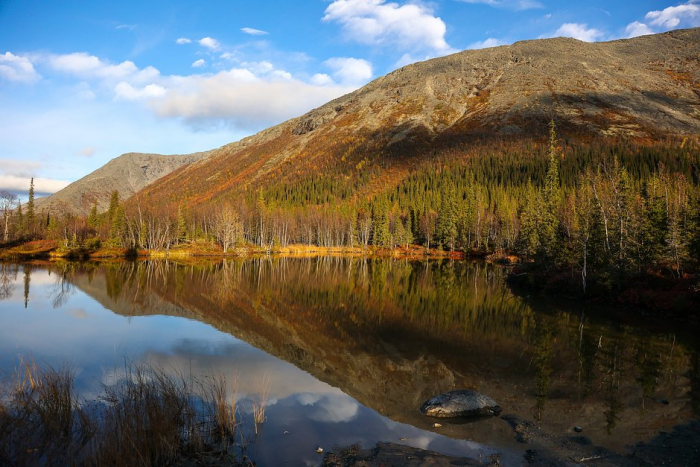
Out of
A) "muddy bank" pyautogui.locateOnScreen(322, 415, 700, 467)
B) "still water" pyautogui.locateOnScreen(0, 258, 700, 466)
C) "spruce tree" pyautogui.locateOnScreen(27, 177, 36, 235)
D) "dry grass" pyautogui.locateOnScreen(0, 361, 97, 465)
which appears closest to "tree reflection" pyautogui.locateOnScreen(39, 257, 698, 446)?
"still water" pyautogui.locateOnScreen(0, 258, 700, 466)

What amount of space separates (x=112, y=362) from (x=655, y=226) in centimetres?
4316

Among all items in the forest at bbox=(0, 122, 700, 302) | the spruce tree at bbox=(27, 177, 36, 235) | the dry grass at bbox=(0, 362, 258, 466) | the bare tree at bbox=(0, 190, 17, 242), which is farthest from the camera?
the spruce tree at bbox=(27, 177, 36, 235)

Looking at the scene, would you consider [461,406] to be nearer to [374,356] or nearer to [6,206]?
[374,356]

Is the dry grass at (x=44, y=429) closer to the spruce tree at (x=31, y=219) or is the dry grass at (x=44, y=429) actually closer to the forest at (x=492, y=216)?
the forest at (x=492, y=216)

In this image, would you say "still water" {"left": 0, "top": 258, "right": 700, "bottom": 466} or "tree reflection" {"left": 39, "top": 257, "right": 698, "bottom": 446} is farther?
"tree reflection" {"left": 39, "top": 257, "right": 698, "bottom": 446}

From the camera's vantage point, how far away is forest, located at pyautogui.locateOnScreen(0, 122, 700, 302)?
119ft

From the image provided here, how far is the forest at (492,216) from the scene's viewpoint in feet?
119

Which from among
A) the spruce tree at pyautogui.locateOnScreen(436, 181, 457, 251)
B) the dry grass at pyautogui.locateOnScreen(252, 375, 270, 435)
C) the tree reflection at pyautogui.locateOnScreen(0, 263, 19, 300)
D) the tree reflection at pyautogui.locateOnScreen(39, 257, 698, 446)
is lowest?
the tree reflection at pyautogui.locateOnScreen(39, 257, 698, 446)

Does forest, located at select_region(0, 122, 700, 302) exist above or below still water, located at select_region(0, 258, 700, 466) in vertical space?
above

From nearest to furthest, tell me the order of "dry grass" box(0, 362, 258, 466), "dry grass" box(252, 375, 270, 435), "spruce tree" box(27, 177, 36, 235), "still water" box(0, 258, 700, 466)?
"dry grass" box(0, 362, 258, 466) < "dry grass" box(252, 375, 270, 435) < "still water" box(0, 258, 700, 466) < "spruce tree" box(27, 177, 36, 235)

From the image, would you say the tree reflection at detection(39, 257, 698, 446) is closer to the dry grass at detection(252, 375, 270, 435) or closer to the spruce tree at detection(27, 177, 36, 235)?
the dry grass at detection(252, 375, 270, 435)

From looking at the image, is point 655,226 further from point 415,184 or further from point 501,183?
point 415,184

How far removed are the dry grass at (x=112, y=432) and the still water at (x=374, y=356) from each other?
1100mm

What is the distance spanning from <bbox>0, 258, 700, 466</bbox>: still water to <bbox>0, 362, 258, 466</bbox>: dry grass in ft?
3.61
